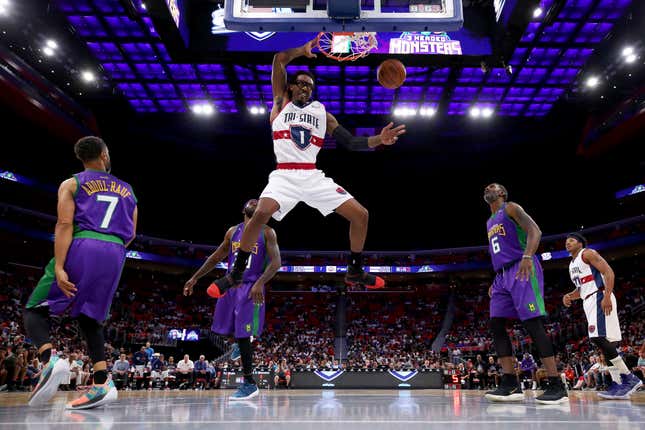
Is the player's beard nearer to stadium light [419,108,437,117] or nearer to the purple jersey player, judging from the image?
the purple jersey player

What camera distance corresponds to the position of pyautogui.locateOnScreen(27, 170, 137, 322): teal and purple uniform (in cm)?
315

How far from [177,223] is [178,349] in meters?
9.31

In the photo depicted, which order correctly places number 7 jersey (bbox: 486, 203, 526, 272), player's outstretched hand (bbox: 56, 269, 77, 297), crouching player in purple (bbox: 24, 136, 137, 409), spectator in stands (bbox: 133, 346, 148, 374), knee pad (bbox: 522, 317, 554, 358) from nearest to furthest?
player's outstretched hand (bbox: 56, 269, 77, 297) → crouching player in purple (bbox: 24, 136, 137, 409) → knee pad (bbox: 522, 317, 554, 358) → number 7 jersey (bbox: 486, 203, 526, 272) → spectator in stands (bbox: 133, 346, 148, 374)

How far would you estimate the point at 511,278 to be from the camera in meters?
4.52

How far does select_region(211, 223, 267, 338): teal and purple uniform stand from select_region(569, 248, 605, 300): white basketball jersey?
12.2 feet

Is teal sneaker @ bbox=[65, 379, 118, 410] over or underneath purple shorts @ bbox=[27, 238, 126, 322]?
underneath

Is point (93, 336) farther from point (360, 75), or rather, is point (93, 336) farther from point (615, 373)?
point (360, 75)

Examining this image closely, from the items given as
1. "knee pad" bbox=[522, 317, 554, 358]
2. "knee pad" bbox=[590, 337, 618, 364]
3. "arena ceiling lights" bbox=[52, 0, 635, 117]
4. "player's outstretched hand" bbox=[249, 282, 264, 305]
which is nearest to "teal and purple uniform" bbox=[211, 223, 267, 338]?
"player's outstretched hand" bbox=[249, 282, 264, 305]

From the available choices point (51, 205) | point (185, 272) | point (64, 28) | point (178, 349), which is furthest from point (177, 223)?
point (64, 28)

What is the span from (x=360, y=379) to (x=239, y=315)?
1222cm

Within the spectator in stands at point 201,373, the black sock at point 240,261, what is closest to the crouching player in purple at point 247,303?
the black sock at point 240,261

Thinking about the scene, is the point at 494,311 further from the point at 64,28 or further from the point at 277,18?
the point at 64,28

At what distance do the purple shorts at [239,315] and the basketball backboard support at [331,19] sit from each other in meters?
2.87

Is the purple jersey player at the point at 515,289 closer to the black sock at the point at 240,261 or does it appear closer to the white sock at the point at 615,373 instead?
the white sock at the point at 615,373
